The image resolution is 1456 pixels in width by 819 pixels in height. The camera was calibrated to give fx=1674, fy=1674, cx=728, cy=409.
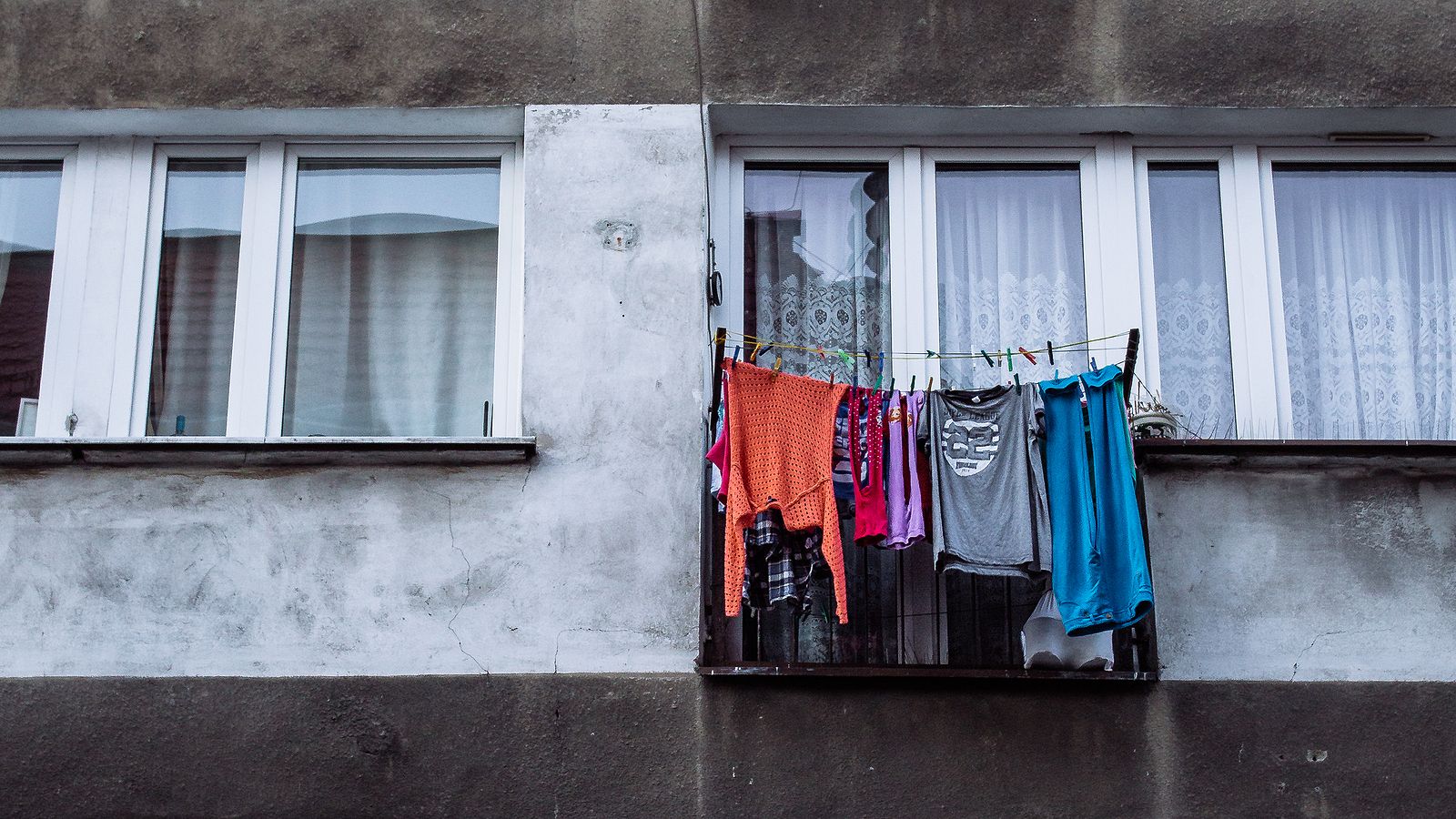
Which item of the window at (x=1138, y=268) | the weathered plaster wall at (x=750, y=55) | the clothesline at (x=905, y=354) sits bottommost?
the clothesline at (x=905, y=354)

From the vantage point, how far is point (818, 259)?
7.09 meters

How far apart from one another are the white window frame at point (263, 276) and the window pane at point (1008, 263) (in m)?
1.81

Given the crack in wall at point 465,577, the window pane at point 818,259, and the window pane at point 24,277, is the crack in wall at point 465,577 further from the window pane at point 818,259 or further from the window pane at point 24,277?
the window pane at point 24,277

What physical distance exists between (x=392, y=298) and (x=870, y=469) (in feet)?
7.48

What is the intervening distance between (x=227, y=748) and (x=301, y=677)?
1.18 feet

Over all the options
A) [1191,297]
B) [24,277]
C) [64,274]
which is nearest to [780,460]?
[1191,297]

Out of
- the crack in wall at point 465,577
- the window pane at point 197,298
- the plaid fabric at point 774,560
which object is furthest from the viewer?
the window pane at point 197,298

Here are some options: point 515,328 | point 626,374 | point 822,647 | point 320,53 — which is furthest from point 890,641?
point 320,53

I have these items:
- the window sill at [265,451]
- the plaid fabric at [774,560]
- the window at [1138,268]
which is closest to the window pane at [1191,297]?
the window at [1138,268]

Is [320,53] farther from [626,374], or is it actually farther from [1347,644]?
[1347,644]

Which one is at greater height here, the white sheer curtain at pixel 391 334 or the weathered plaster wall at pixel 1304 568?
the white sheer curtain at pixel 391 334

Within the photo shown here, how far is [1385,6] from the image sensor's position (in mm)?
7039

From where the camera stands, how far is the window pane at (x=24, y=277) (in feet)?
22.6

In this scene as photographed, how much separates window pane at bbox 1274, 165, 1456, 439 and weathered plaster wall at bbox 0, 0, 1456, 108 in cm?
46
